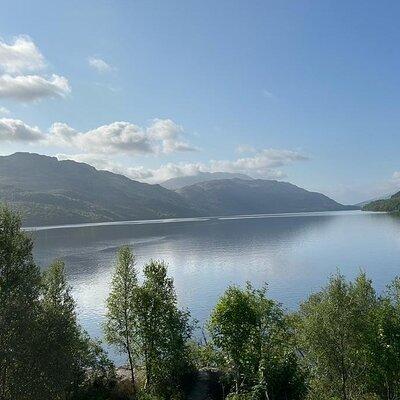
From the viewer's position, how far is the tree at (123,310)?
61625 millimetres

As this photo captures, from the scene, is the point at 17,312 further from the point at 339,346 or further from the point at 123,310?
the point at 339,346

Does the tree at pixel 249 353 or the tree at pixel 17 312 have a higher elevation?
the tree at pixel 17 312

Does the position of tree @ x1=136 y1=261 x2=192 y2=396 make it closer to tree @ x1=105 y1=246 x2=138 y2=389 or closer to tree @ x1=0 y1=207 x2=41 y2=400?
tree @ x1=105 y1=246 x2=138 y2=389

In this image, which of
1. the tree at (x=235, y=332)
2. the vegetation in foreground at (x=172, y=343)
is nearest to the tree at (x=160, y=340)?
the vegetation in foreground at (x=172, y=343)

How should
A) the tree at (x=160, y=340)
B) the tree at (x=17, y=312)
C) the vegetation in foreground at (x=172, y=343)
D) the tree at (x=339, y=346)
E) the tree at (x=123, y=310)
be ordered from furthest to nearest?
1. the tree at (x=123, y=310)
2. the tree at (x=160, y=340)
3. the tree at (x=339, y=346)
4. the vegetation in foreground at (x=172, y=343)
5. the tree at (x=17, y=312)

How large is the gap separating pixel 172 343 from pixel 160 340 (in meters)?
1.84

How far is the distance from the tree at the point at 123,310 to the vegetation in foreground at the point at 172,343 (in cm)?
15

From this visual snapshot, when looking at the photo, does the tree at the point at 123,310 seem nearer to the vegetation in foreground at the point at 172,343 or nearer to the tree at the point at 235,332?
the vegetation in foreground at the point at 172,343

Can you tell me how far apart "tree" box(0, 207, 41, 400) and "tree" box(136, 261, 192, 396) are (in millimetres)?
24064

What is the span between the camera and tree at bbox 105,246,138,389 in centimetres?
6162

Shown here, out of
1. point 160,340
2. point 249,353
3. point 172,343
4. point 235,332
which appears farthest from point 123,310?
point 249,353

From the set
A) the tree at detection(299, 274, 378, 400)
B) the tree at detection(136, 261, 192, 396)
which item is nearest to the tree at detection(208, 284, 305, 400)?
the tree at detection(136, 261, 192, 396)

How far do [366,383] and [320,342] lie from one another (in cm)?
656

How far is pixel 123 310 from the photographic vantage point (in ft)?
204
